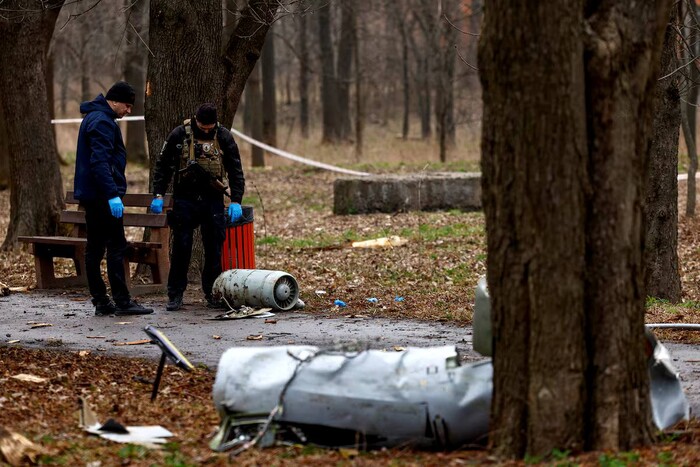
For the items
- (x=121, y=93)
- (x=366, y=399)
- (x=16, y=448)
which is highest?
(x=121, y=93)

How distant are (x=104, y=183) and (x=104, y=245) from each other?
81cm

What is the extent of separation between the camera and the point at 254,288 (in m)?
Answer: 10.5

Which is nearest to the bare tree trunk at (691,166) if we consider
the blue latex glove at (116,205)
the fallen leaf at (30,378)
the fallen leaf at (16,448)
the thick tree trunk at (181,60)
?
the thick tree trunk at (181,60)

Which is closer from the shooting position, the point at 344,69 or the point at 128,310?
the point at 128,310

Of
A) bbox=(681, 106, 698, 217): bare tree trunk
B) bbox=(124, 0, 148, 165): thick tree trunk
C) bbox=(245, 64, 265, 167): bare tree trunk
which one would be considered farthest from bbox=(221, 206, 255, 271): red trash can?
bbox=(245, 64, 265, 167): bare tree trunk

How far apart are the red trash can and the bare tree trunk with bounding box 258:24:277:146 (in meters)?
21.6

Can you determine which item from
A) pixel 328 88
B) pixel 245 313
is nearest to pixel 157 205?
pixel 245 313

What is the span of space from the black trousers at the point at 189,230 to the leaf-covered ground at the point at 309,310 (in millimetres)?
1254

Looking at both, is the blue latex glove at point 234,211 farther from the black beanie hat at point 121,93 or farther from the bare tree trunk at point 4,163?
the bare tree trunk at point 4,163

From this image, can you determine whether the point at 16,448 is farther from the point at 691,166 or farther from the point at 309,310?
the point at 691,166

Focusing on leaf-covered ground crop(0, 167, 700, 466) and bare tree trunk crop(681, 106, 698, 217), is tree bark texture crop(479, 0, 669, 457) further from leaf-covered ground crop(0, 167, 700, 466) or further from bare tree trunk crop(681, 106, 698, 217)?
bare tree trunk crop(681, 106, 698, 217)

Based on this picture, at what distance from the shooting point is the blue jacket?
991 centimetres

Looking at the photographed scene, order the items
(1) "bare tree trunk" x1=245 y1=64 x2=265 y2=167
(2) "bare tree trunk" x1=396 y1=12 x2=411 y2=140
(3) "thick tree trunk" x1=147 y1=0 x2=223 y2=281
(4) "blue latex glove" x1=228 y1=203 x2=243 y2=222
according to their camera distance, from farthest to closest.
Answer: (2) "bare tree trunk" x1=396 y1=12 x2=411 y2=140
(1) "bare tree trunk" x1=245 y1=64 x2=265 y2=167
(3) "thick tree trunk" x1=147 y1=0 x2=223 y2=281
(4) "blue latex glove" x1=228 y1=203 x2=243 y2=222

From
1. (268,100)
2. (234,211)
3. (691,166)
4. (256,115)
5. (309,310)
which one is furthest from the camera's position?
(268,100)
